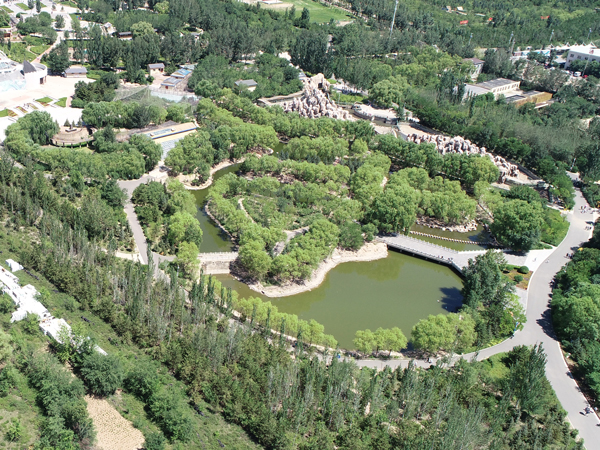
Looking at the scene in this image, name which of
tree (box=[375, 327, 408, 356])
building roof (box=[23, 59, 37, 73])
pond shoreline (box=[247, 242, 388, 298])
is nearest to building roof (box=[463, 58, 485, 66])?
pond shoreline (box=[247, 242, 388, 298])

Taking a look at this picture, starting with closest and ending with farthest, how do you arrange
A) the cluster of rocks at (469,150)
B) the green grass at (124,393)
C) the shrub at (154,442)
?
the shrub at (154,442) < the green grass at (124,393) < the cluster of rocks at (469,150)

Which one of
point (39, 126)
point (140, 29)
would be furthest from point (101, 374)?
point (140, 29)

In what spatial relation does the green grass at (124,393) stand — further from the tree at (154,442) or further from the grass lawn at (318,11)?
the grass lawn at (318,11)

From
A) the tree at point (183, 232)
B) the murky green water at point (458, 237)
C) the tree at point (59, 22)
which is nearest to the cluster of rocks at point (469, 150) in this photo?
the murky green water at point (458, 237)

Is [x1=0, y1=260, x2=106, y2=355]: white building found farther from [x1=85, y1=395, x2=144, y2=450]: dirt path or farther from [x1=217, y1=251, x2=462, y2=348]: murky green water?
[x1=217, y1=251, x2=462, y2=348]: murky green water

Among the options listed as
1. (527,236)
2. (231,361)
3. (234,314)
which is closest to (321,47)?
(527,236)

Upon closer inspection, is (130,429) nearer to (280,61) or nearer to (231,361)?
(231,361)
